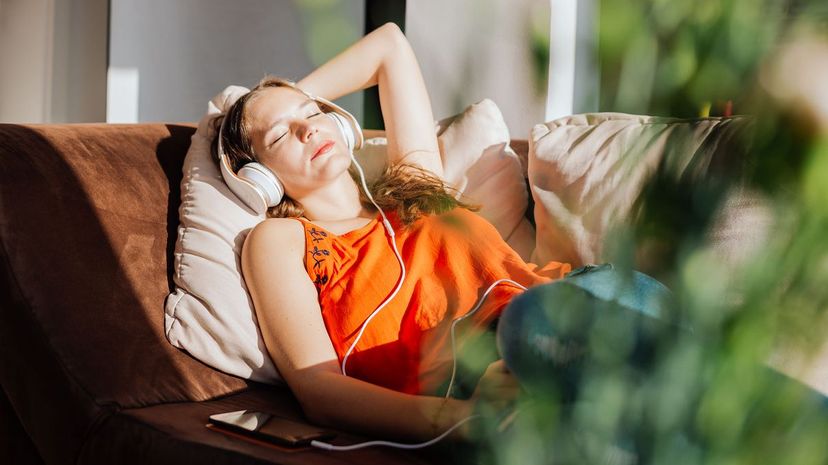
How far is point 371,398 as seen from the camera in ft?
4.35

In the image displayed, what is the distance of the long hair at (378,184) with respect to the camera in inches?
69.3

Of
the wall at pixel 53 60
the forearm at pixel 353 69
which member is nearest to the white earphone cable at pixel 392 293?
the forearm at pixel 353 69

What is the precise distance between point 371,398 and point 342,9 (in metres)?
1.07

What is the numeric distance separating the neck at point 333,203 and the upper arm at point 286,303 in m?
0.18

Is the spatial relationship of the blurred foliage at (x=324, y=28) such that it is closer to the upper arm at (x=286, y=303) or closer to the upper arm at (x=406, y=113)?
the upper arm at (x=286, y=303)

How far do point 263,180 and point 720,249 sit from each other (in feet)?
4.86

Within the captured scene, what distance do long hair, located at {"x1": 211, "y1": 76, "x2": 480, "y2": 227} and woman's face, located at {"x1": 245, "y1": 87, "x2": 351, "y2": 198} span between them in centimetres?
2

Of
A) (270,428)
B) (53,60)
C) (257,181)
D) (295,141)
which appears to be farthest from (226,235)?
(53,60)

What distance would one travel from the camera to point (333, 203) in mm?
1853

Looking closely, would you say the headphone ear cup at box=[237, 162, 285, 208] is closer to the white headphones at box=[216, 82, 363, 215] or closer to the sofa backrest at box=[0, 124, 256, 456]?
the white headphones at box=[216, 82, 363, 215]

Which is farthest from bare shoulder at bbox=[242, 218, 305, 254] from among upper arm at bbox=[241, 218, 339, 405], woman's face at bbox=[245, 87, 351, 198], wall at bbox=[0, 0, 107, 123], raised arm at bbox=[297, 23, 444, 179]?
wall at bbox=[0, 0, 107, 123]

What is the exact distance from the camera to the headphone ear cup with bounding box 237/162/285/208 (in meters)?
1.71

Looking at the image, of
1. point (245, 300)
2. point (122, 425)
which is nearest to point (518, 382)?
point (122, 425)

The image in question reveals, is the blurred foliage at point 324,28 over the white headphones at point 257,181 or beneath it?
over
